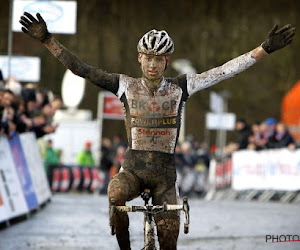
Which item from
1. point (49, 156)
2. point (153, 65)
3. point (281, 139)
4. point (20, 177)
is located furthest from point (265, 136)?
point (153, 65)

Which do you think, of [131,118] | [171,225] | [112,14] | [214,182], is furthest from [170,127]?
[112,14]

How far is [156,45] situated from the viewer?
7.87 m

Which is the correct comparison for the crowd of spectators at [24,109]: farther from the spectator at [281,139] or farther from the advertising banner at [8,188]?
the spectator at [281,139]

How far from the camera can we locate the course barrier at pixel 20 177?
13.9 meters

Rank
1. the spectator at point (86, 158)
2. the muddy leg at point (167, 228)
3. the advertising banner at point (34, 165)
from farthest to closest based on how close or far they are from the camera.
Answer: the spectator at point (86, 158)
the advertising banner at point (34, 165)
the muddy leg at point (167, 228)

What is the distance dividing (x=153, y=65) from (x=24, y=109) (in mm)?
9718

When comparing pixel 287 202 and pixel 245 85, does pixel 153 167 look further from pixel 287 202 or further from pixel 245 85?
pixel 245 85

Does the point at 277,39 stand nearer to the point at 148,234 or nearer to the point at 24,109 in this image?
the point at 148,234

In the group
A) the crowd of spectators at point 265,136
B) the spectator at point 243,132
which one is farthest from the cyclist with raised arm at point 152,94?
the spectator at point 243,132

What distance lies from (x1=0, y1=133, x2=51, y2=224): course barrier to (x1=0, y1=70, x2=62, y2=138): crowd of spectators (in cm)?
21

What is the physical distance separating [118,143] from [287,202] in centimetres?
776

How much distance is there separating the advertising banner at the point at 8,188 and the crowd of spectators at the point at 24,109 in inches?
11.9

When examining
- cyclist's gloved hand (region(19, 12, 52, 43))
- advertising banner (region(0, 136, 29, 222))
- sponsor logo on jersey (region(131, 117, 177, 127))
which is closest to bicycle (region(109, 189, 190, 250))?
sponsor logo on jersey (region(131, 117, 177, 127))

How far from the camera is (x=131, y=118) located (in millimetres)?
8078
